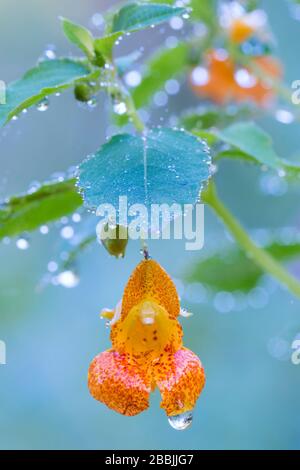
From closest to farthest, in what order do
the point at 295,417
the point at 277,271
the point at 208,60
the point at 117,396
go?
the point at 117,396
the point at 277,271
the point at 208,60
the point at 295,417

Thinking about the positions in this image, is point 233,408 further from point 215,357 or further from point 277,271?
point 277,271

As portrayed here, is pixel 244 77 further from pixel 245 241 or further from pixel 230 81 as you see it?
pixel 245 241

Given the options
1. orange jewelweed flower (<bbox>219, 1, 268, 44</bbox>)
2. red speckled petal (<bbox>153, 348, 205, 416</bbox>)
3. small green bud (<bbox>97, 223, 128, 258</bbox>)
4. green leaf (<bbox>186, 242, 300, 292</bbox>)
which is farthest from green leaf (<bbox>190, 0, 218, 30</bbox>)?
red speckled petal (<bbox>153, 348, 205, 416</bbox>)

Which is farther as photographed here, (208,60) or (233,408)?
(233,408)

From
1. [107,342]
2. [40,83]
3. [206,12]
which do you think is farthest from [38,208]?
[107,342]

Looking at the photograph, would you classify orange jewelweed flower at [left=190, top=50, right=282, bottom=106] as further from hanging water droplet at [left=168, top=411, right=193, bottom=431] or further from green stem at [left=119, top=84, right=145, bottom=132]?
hanging water droplet at [left=168, top=411, right=193, bottom=431]
